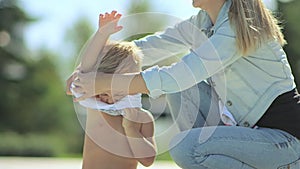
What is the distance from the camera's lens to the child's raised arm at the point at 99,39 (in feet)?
9.57

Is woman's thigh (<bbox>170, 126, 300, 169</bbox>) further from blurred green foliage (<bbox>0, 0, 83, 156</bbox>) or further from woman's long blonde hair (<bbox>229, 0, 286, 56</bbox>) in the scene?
blurred green foliage (<bbox>0, 0, 83, 156</bbox>)

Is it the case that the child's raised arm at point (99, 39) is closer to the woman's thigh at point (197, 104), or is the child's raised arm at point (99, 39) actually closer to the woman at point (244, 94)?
the woman at point (244, 94)

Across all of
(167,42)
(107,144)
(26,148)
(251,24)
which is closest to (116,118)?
(107,144)

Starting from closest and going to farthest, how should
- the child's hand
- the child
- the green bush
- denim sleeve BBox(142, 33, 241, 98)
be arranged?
1. denim sleeve BBox(142, 33, 241, 98)
2. the child's hand
3. the child
4. the green bush

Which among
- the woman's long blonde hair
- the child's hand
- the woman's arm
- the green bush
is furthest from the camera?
the green bush

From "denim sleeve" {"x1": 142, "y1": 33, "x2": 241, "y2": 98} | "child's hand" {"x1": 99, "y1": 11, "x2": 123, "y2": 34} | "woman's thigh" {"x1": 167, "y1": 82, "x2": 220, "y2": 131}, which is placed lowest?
"woman's thigh" {"x1": 167, "y1": 82, "x2": 220, "y2": 131}

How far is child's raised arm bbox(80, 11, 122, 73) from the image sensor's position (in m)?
2.92

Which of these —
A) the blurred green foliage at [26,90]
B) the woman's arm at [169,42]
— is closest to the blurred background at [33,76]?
the blurred green foliage at [26,90]

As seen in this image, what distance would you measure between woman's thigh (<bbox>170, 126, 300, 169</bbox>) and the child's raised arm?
20.7 inches

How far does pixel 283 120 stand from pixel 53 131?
1426cm

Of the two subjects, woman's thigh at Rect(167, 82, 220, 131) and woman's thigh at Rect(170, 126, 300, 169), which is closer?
woman's thigh at Rect(170, 126, 300, 169)

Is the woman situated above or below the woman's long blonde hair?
below

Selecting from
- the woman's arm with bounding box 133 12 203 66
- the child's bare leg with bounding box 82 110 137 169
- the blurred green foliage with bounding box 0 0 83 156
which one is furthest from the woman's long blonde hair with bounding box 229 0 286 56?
the blurred green foliage with bounding box 0 0 83 156

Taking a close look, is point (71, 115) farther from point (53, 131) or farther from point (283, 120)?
point (283, 120)
